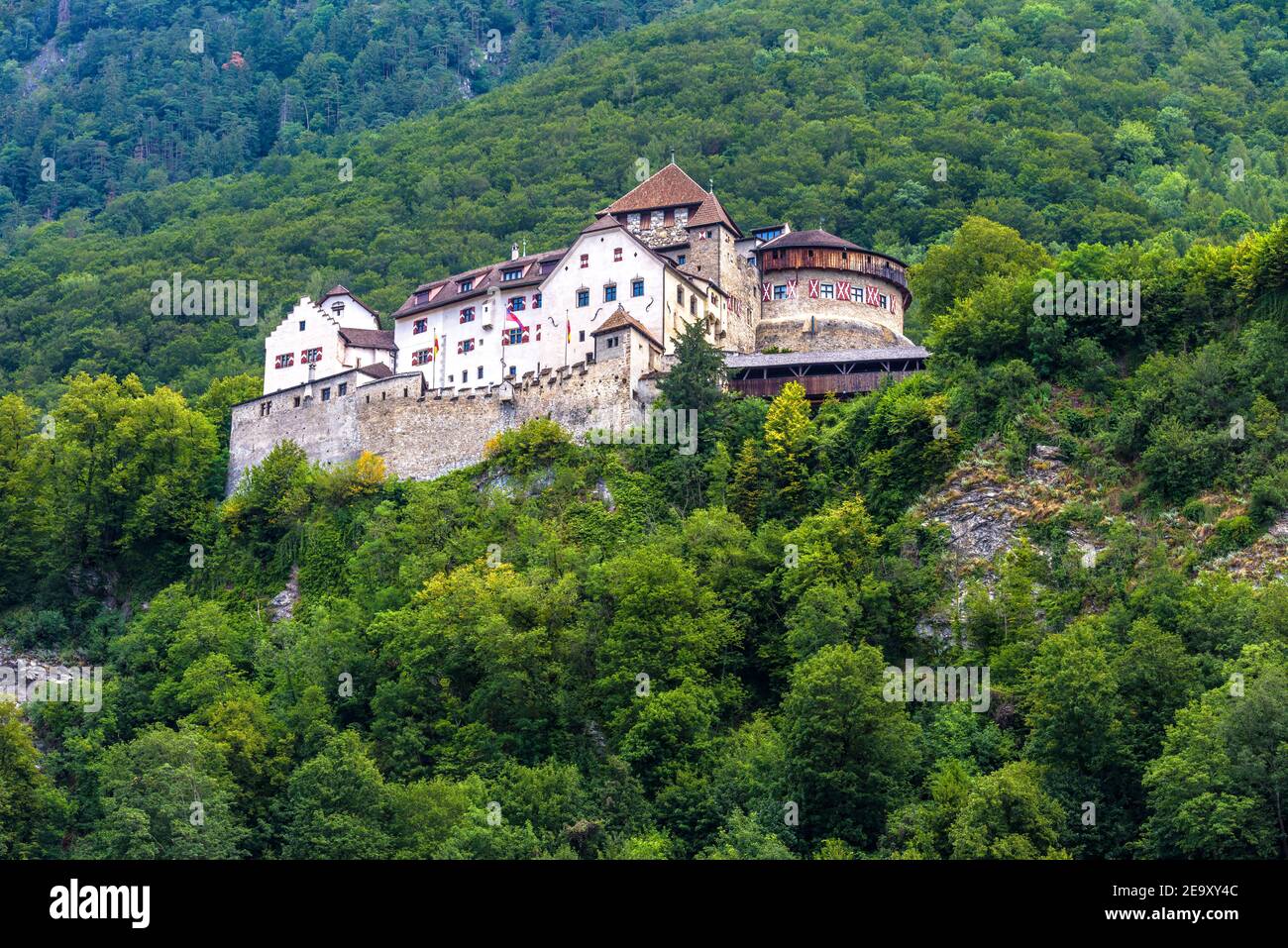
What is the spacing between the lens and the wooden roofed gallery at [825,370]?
71500mm

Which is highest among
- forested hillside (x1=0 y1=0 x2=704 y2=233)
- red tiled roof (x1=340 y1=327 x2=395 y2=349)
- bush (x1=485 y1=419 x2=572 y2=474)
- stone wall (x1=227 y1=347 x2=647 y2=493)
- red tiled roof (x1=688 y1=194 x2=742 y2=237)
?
forested hillside (x1=0 y1=0 x2=704 y2=233)

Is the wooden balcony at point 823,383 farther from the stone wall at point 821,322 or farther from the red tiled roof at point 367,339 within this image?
the red tiled roof at point 367,339

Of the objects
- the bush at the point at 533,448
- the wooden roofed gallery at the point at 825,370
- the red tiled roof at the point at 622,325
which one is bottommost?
the bush at the point at 533,448

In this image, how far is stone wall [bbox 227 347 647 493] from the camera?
71.6 metres

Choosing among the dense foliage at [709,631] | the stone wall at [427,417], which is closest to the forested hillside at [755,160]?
the stone wall at [427,417]

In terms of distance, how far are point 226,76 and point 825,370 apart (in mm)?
119920

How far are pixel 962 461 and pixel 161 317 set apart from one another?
2666 inches

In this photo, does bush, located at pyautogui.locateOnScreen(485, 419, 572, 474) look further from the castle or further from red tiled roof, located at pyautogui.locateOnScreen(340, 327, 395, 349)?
Result: red tiled roof, located at pyautogui.locateOnScreen(340, 327, 395, 349)

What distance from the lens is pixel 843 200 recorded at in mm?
125062

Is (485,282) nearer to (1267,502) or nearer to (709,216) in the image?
(709,216)

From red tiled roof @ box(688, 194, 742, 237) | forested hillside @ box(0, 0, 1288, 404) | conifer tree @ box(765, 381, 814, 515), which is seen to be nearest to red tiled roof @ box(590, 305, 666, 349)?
conifer tree @ box(765, 381, 814, 515)

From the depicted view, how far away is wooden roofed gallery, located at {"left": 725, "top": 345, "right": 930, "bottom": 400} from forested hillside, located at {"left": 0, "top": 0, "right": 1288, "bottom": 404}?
42.5 meters

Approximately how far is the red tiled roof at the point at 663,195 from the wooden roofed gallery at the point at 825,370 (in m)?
11.8

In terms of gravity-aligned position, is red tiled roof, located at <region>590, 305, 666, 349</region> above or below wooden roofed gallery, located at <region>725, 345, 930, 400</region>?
above
